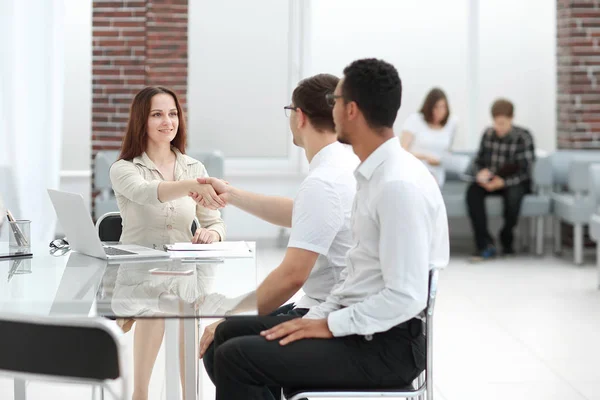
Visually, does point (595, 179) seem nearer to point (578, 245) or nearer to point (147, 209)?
point (578, 245)

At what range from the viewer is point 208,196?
11.3 feet

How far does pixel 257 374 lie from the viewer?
243cm

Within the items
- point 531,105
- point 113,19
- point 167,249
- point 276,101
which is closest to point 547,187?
point 531,105

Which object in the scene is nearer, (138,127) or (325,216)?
(325,216)

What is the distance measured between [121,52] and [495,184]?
3.56m

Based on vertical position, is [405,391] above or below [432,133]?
below

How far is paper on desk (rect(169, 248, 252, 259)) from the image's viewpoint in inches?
119

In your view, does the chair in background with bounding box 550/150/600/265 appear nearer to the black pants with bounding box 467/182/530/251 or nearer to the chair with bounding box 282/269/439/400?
the black pants with bounding box 467/182/530/251

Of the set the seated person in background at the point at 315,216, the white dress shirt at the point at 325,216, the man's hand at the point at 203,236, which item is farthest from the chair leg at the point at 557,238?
the white dress shirt at the point at 325,216

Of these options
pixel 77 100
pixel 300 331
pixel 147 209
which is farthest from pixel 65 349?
pixel 77 100

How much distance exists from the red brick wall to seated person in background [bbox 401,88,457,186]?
116cm

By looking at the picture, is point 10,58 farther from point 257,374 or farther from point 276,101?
point 257,374

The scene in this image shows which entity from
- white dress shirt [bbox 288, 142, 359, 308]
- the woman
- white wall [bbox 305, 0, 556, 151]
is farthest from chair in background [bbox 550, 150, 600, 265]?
white dress shirt [bbox 288, 142, 359, 308]

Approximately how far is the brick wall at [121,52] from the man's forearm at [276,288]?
18.3ft
